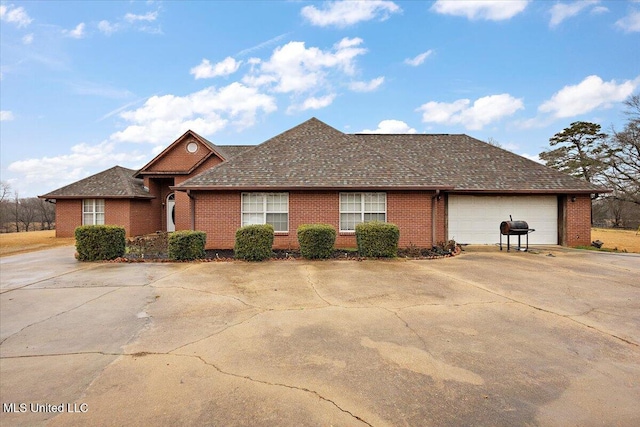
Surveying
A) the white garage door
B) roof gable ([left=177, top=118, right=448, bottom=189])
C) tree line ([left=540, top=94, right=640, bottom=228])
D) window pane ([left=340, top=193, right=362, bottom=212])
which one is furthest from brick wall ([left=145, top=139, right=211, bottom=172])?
tree line ([left=540, top=94, right=640, bottom=228])

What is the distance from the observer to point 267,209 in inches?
474

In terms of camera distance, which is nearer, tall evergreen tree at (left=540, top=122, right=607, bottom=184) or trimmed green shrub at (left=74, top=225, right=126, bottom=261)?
trimmed green shrub at (left=74, top=225, right=126, bottom=261)

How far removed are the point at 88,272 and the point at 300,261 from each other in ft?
19.9

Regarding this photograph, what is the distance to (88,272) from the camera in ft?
26.2

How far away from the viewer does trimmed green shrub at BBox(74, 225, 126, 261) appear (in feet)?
31.6

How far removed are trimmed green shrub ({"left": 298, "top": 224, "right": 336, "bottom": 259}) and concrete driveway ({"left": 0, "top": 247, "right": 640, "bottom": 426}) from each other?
274 cm

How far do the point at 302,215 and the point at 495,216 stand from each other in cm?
914

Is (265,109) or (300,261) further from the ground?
(265,109)

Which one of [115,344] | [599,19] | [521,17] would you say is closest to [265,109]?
[521,17]

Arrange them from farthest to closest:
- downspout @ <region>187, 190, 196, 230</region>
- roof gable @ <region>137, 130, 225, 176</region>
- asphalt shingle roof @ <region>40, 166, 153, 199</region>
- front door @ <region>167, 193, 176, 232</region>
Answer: front door @ <region>167, 193, 176, 232</region> → roof gable @ <region>137, 130, 225, 176</region> → asphalt shingle roof @ <region>40, 166, 153, 199</region> → downspout @ <region>187, 190, 196, 230</region>

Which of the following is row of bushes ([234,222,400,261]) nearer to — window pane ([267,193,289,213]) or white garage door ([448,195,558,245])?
window pane ([267,193,289,213])

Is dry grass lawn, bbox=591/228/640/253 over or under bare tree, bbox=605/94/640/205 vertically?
under

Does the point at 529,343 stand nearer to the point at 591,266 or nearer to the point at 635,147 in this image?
the point at 591,266

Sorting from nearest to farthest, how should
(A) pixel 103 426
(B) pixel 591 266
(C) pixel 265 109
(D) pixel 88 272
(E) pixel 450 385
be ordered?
1. (A) pixel 103 426
2. (E) pixel 450 385
3. (D) pixel 88 272
4. (B) pixel 591 266
5. (C) pixel 265 109
